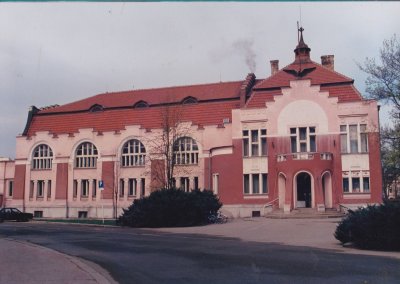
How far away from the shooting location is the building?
3850 cm

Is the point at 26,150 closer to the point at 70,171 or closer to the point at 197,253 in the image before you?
the point at 70,171

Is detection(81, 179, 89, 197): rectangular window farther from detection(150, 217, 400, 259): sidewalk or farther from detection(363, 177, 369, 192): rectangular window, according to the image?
detection(363, 177, 369, 192): rectangular window

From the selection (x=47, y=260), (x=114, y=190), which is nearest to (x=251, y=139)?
(x=114, y=190)

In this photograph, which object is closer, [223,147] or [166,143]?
[223,147]

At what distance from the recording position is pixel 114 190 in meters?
46.9

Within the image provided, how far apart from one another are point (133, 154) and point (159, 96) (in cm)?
778

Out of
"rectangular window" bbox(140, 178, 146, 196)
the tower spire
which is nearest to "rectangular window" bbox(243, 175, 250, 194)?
"rectangular window" bbox(140, 178, 146, 196)

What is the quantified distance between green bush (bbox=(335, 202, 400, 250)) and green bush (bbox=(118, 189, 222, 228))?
14045mm

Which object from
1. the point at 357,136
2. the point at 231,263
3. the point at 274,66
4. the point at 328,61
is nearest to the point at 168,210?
the point at 231,263

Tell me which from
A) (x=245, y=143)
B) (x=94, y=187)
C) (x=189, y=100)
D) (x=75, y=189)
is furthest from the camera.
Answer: (x=75, y=189)

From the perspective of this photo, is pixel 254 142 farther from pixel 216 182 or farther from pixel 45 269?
pixel 45 269

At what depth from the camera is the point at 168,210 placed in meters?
29.4

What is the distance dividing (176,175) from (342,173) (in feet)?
51.4

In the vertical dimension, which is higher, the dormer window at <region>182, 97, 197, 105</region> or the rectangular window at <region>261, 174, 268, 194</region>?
the dormer window at <region>182, 97, 197, 105</region>
